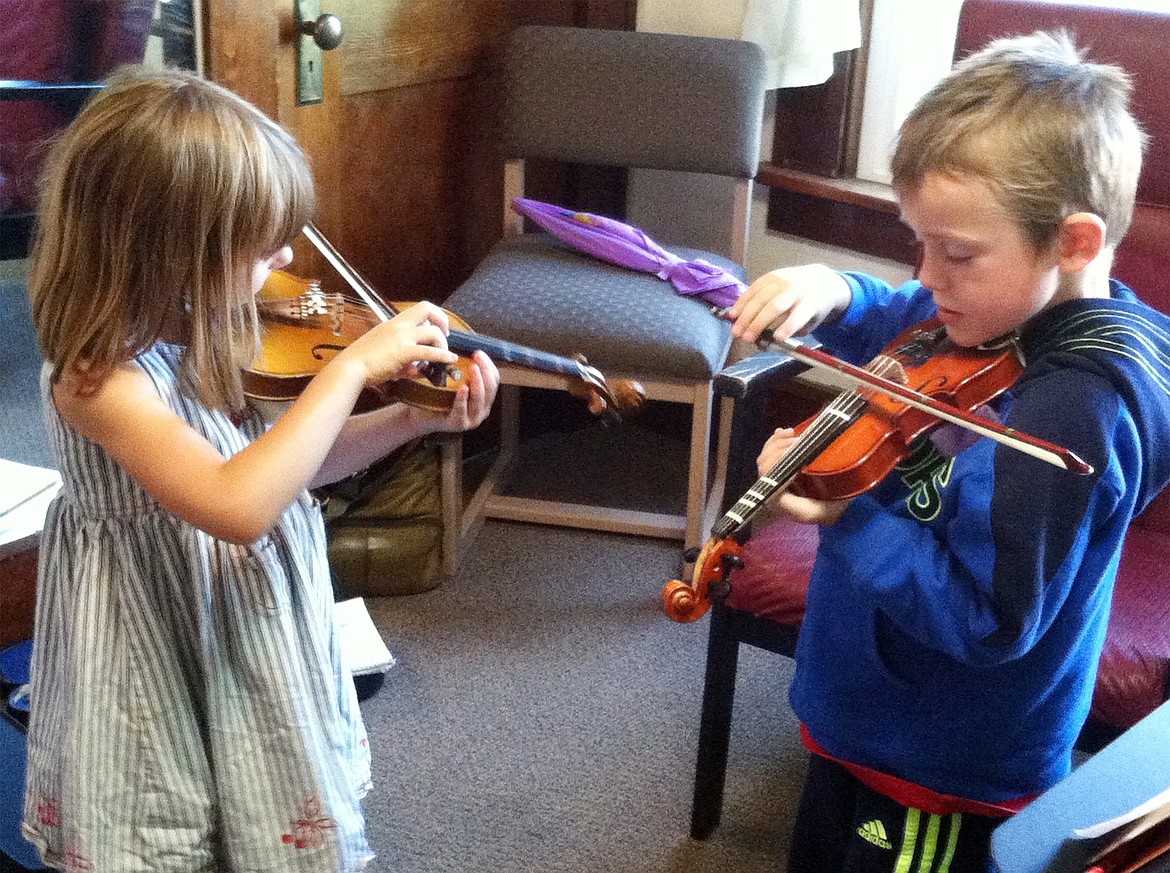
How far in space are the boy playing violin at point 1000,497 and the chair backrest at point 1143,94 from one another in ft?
1.97

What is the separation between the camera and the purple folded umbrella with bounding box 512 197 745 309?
207 centimetres

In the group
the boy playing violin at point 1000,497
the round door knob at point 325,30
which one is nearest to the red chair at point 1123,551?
the boy playing violin at point 1000,497

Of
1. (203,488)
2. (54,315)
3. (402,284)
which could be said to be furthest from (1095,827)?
(402,284)

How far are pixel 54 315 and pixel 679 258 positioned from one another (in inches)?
51.4

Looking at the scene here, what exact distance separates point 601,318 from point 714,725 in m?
0.70

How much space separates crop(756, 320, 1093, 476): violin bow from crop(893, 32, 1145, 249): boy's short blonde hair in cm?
14

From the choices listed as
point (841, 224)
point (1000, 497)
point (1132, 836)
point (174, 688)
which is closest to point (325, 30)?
point (841, 224)

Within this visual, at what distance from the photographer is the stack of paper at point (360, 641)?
1821 mm

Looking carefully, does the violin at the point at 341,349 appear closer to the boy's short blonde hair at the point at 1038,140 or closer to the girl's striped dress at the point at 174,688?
the girl's striped dress at the point at 174,688

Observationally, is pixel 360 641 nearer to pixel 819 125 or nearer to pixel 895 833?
pixel 895 833

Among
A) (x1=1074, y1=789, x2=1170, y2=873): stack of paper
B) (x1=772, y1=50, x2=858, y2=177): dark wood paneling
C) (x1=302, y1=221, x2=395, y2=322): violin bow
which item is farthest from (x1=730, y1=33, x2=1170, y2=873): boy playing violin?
(x1=772, y1=50, x2=858, y2=177): dark wood paneling

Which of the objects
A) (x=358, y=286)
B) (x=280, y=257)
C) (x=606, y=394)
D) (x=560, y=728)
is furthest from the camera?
(x=560, y=728)

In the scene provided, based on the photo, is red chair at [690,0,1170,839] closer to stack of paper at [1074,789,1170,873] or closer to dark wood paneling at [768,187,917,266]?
stack of paper at [1074,789,1170,873]

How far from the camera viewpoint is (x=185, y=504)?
0.98 metres
